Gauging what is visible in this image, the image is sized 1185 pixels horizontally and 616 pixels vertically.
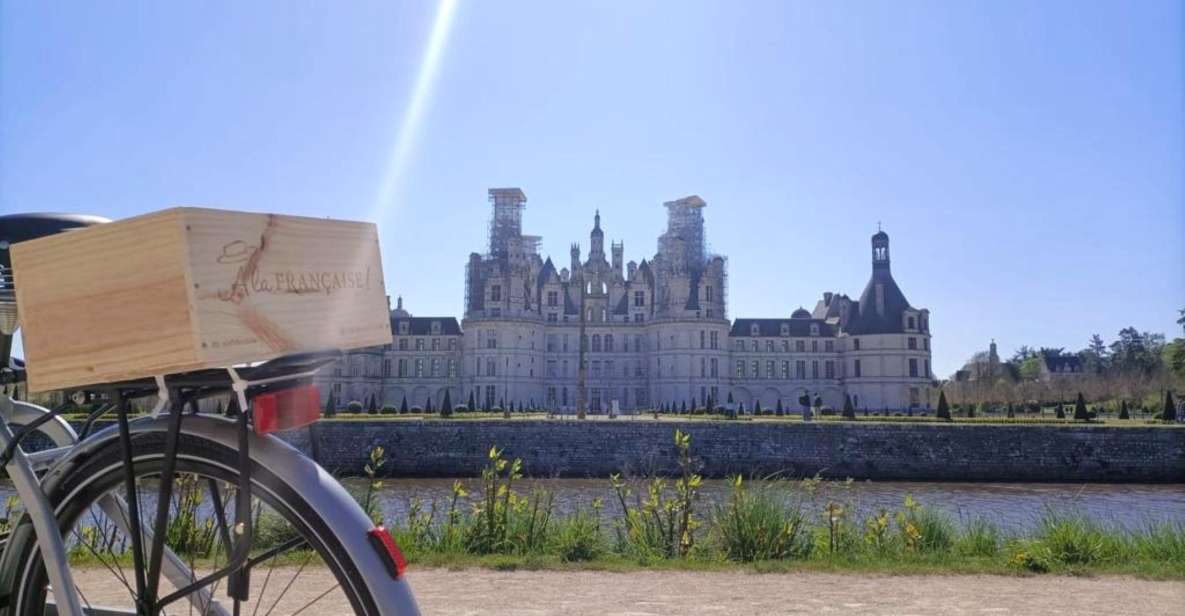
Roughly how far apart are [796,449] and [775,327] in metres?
36.2

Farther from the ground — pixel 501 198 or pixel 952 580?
pixel 501 198

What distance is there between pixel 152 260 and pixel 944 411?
3548cm

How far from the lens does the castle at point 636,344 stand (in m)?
57.1

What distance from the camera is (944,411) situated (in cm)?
3309

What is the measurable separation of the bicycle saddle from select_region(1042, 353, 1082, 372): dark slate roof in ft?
304

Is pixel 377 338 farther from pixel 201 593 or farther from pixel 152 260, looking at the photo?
pixel 201 593

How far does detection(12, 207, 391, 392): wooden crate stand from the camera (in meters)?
1.79

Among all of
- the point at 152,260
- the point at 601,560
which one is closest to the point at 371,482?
the point at 601,560

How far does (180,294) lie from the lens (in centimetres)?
179

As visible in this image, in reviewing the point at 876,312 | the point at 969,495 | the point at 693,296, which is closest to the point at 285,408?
the point at 969,495

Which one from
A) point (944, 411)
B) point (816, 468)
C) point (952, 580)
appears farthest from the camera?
point (944, 411)

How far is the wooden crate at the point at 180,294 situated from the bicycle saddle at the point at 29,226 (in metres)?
0.45

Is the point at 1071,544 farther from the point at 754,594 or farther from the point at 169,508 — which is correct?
the point at 169,508

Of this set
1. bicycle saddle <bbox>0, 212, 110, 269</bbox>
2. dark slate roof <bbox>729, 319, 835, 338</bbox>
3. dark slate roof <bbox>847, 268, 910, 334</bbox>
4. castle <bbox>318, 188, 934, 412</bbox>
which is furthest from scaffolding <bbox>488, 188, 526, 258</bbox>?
bicycle saddle <bbox>0, 212, 110, 269</bbox>
